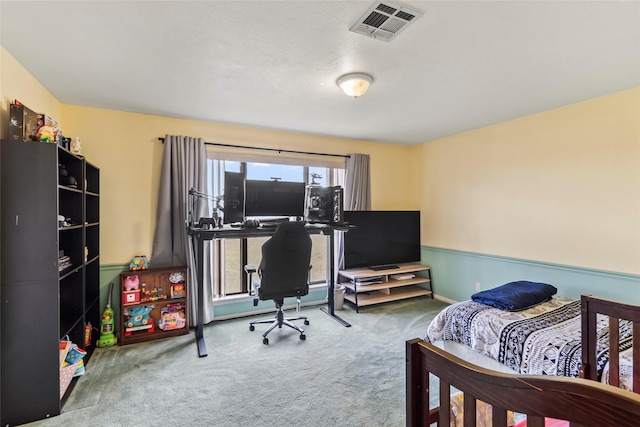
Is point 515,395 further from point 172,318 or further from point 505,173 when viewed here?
point 505,173

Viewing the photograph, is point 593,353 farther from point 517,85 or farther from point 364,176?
point 364,176

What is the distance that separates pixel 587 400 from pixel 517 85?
8.49ft

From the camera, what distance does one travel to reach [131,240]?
10.2 ft

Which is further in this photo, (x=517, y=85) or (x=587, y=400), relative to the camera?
(x=517, y=85)

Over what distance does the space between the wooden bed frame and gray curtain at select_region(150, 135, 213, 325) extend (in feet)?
9.19

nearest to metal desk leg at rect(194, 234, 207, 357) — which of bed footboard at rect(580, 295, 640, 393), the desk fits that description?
the desk

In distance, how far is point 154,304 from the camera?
2984mm

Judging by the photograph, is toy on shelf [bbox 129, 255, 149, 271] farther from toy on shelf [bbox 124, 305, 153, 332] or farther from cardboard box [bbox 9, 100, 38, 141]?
cardboard box [bbox 9, 100, 38, 141]

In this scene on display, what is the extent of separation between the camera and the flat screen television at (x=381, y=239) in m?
4.07

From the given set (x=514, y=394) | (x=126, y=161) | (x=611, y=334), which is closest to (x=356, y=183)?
(x=126, y=161)

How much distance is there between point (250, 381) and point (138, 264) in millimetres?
1736

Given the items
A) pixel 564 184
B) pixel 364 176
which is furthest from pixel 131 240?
pixel 564 184

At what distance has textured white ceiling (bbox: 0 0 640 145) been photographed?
5.05ft

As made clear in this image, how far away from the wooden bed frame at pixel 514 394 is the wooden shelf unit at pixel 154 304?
282 centimetres
